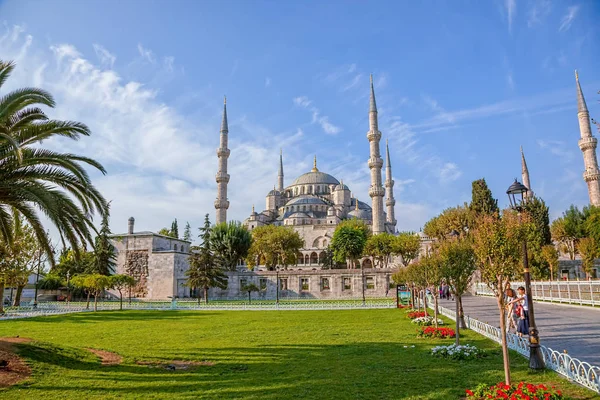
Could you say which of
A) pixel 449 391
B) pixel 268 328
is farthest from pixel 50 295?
pixel 449 391

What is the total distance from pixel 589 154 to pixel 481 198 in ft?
51.3

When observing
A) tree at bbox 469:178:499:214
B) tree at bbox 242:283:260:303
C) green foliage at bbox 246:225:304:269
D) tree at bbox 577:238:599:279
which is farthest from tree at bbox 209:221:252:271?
tree at bbox 577:238:599:279

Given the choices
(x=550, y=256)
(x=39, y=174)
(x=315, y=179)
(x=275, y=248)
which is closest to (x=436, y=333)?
(x=39, y=174)

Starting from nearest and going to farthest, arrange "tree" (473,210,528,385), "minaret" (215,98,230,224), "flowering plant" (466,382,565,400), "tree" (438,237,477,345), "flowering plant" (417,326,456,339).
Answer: "flowering plant" (466,382,565,400) < "tree" (473,210,528,385) < "tree" (438,237,477,345) < "flowering plant" (417,326,456,339) < "minaret" (215,98,230,224)

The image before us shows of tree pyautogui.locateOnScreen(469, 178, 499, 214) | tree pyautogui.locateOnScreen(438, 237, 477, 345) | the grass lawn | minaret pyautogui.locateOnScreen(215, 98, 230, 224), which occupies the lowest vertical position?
the grass lawn

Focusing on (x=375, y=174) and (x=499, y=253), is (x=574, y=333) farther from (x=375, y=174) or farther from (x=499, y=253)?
(x=375, y=174)

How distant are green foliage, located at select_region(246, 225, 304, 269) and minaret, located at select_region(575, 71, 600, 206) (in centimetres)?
2926

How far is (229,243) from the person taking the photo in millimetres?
41094

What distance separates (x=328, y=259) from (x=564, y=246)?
24.8 m

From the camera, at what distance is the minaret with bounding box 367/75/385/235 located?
47.8 metres

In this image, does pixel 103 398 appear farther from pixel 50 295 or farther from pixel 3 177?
pixel 50 295

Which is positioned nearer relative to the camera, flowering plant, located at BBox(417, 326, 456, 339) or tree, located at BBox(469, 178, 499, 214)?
flowering plant, located at BBox(417, 326, 456, 339)

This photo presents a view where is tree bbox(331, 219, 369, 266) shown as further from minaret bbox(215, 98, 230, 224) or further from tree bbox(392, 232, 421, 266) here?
minaret bbox(215, 98, 230, 224)

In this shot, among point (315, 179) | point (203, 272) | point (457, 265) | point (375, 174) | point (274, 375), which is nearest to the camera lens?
point (274, 375)
